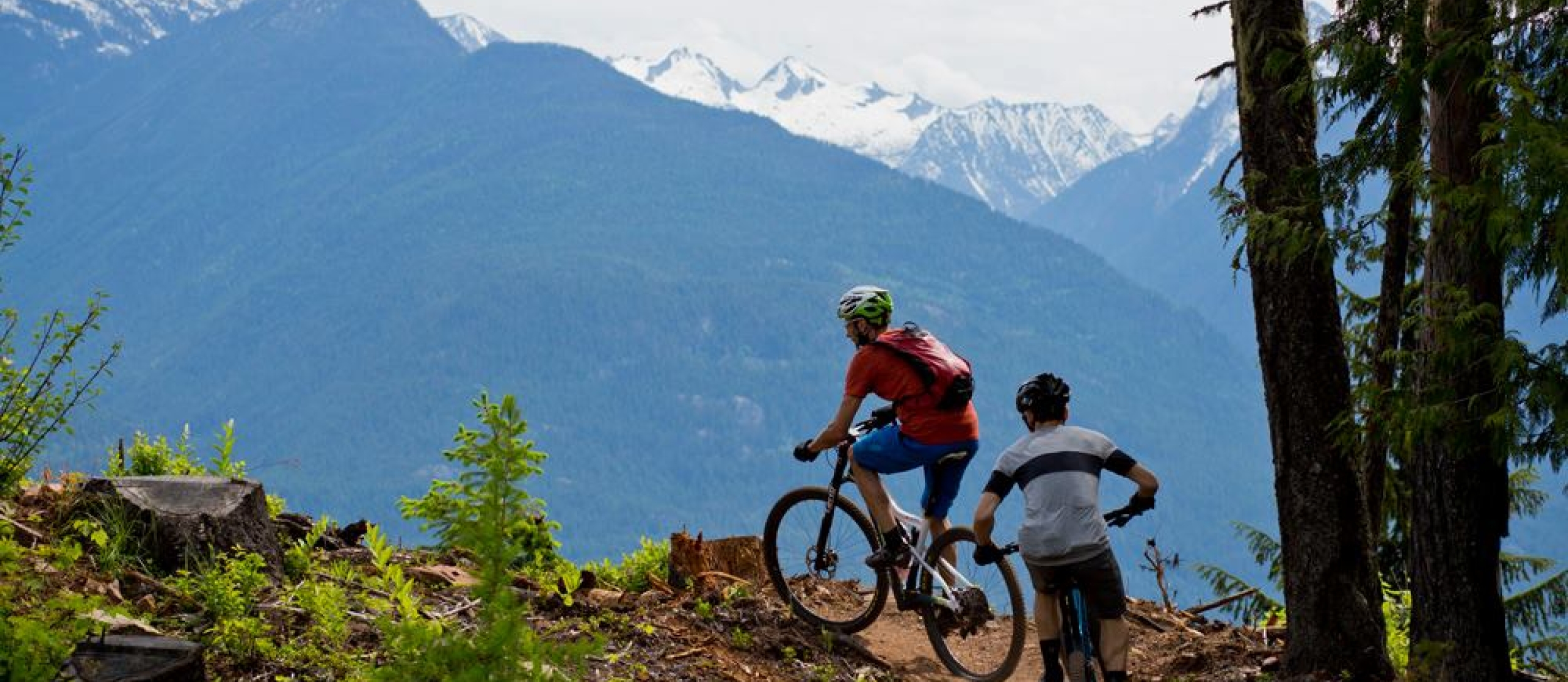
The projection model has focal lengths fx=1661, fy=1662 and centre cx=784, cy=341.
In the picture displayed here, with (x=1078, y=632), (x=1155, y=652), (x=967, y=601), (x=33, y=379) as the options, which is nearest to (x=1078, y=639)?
(x=1078, y=632)

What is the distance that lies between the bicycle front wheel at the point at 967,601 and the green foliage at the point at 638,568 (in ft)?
5.32

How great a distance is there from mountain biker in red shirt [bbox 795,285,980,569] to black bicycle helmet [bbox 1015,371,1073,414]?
3.74 feet

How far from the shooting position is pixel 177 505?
752 centimetres

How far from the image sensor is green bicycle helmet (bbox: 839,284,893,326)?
848 cm

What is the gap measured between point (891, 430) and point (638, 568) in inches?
75.0

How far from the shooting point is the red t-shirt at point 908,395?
838 centimetres

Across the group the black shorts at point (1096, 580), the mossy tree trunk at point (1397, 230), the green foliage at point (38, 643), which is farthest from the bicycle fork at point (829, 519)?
the green foliage at point (38, 643)

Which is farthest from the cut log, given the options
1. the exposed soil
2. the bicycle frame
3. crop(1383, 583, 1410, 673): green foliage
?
the bicycle frame

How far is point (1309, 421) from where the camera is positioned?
7.94 m

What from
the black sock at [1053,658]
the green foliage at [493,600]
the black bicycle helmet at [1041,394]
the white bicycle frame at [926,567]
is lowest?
the green foliage at [493,600]

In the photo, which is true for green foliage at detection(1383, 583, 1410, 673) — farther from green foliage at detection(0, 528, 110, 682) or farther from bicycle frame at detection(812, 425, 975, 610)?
green foliage at detection(0, 528, 110, 682)

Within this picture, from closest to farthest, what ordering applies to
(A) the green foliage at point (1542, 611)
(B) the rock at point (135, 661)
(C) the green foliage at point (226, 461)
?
(B) the rock at point (135, 661) → (C) the green foliage at point (226, 461) → (A) the green foliage at point (1542, 611)

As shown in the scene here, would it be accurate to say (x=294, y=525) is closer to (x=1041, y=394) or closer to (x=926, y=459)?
(x=926, y=459)

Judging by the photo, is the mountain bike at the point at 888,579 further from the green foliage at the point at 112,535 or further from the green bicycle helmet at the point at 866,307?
the green foliage at the point at 112,535
